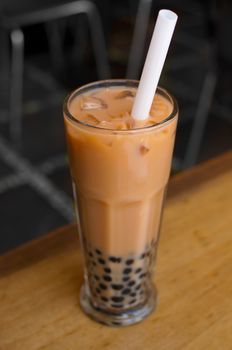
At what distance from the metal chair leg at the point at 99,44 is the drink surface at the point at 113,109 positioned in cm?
163

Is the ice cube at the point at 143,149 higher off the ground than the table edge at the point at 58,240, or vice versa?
the ice cube at the point at 143,149

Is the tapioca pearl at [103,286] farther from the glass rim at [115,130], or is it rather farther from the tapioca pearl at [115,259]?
the glass rim at [115,130]

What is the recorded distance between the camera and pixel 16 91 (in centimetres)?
200

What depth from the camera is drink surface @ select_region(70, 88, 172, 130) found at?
470 mm

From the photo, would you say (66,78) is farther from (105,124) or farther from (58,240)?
(105,124)

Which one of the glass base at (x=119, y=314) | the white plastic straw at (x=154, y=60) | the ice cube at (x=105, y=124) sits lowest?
the glass base at (x=119, y=314)

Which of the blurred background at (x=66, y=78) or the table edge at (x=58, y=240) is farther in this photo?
the blurred background at (x=66, y=78)

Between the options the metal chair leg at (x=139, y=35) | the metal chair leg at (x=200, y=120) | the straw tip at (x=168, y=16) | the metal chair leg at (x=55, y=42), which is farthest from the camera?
the metal chair leg at (x=55, y=42)

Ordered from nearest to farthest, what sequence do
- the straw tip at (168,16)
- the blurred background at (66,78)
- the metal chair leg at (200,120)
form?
the straw tip at (168,16), the blurred background at (66,78), the metal chair leg at (200,120)

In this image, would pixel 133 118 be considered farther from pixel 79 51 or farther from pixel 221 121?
pixel 79 51

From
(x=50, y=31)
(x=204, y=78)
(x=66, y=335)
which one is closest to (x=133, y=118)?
(x=66, y=335)

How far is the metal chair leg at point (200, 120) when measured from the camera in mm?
1683

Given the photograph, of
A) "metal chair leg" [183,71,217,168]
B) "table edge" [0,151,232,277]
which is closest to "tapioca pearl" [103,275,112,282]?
"table edge" [0,151,232,277]

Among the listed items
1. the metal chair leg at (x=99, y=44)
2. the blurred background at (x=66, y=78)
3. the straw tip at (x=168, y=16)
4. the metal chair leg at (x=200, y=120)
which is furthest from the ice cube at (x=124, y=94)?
the metal chair leg at (x=99, y=44)
